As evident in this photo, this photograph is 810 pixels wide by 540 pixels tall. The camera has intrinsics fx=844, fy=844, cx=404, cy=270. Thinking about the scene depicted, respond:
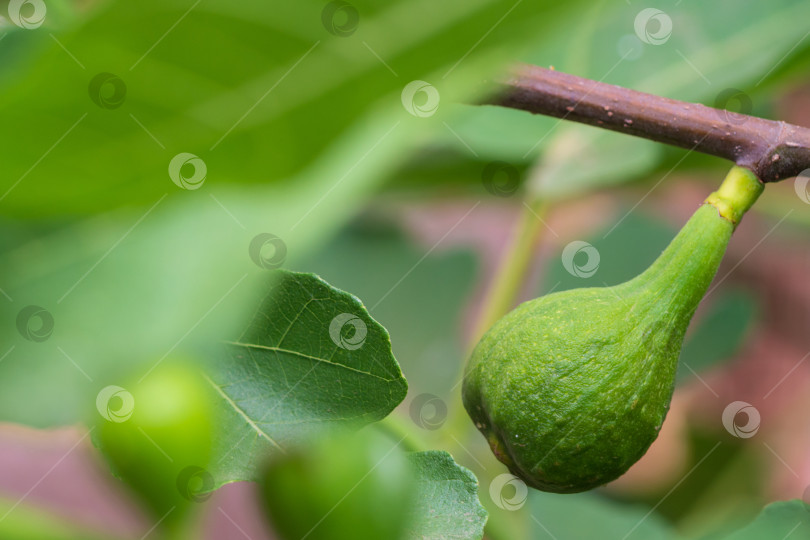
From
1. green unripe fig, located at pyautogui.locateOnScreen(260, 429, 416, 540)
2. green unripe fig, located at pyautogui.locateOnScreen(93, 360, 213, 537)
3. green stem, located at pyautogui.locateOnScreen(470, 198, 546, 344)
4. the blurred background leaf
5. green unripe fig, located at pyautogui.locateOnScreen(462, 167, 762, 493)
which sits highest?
the blurred background leaf

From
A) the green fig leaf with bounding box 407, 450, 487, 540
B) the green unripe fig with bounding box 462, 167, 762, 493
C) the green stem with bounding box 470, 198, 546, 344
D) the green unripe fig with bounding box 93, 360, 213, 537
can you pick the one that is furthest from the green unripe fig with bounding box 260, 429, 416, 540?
the green stem with bounding box 470, 198, 546, 344

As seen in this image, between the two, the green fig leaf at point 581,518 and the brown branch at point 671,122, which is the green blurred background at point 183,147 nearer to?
the brown branch at point 671,122

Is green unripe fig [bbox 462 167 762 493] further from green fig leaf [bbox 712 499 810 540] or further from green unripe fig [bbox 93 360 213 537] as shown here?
green unripe fig [bbox 93 360 213 537]

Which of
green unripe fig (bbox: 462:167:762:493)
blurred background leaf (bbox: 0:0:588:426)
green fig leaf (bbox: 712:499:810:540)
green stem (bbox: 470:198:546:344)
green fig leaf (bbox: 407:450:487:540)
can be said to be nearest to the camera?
blurred background leaf (bbox: 0:0:588:426)

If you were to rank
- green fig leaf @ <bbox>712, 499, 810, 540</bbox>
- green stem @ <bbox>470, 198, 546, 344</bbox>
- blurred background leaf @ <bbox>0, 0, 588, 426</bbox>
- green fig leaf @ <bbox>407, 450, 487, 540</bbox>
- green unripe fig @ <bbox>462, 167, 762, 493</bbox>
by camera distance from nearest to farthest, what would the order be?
blurred background leaf @ <bbox>0, 0, 588, 426</bbox>, green fig leaf @ <bbox>407, 450, 487, 540</bbox>, green unripe fig @ <bbox>462, 167, 762, 493</bbox>, green fig leaf @ <bbox>712, 499, 810, 540</bbox>, green stem @ <bbox>470, 198, 546, 344</bbox>

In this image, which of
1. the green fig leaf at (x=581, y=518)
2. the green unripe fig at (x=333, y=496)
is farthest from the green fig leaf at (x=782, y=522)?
the green unripe fig at (x=333, y=496)

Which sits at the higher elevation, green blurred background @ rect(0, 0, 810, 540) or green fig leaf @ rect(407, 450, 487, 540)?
green blurred background @ rect(0, 0, 810, 540)

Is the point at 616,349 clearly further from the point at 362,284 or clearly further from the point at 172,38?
the point at 362,284
